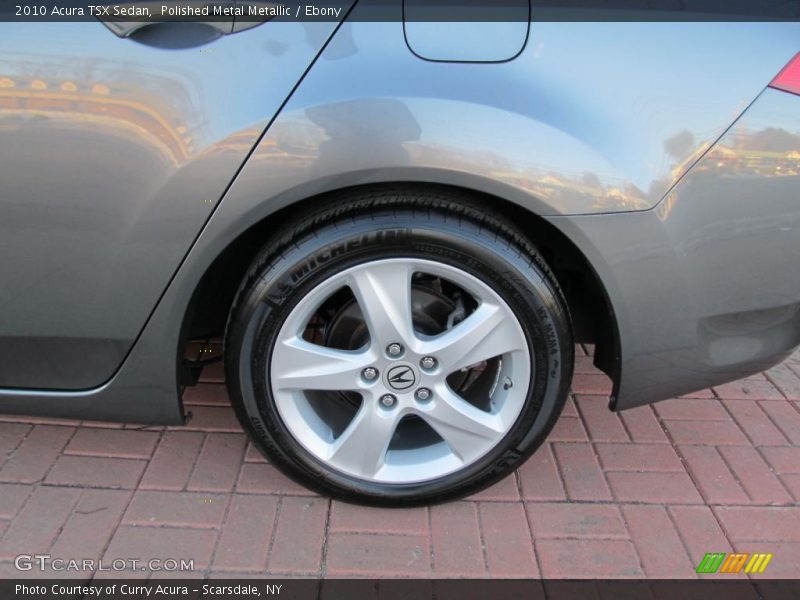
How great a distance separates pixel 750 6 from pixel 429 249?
3.13 ft

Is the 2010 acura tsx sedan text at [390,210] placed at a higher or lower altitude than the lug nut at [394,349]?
higher

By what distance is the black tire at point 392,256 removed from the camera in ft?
5.65

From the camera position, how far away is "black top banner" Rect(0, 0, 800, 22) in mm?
1565

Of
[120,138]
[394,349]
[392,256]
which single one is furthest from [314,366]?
[120,138]

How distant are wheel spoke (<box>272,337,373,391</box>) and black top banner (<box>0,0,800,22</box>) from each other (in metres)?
0.83

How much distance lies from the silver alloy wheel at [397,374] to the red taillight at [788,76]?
825 millimetres

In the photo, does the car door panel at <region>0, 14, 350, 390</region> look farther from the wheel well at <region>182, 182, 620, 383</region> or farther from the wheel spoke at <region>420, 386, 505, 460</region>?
the wheel spoke at <region>420, 386, 505, 460</region>

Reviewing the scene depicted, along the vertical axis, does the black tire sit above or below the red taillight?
below

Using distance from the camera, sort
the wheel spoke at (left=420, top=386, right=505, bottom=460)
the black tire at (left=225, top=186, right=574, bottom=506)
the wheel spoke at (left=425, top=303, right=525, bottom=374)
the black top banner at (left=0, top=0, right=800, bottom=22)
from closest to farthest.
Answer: the black top banner at (left=0, top=0, right=800, bottom=22), the black tire at (left=225, top=186, right=574, bottom=506), the wheel spoke at (left=425, top=303, right=525, bottom=374), the wheel spoke at (left=420, top=386, right=505, bottom=460)

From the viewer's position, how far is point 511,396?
194 cm

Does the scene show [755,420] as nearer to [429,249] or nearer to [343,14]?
[429,249]

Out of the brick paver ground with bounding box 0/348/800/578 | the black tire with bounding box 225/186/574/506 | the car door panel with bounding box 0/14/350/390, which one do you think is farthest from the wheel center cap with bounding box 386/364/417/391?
the car door panel with bounding box 0/14/350/390

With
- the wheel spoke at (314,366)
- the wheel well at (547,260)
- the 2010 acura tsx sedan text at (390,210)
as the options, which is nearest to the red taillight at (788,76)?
the 2010 acura tsx sedan text at (390,210)

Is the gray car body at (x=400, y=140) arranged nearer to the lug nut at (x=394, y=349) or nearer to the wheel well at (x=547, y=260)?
the wheel well at (x=547, y=260)
